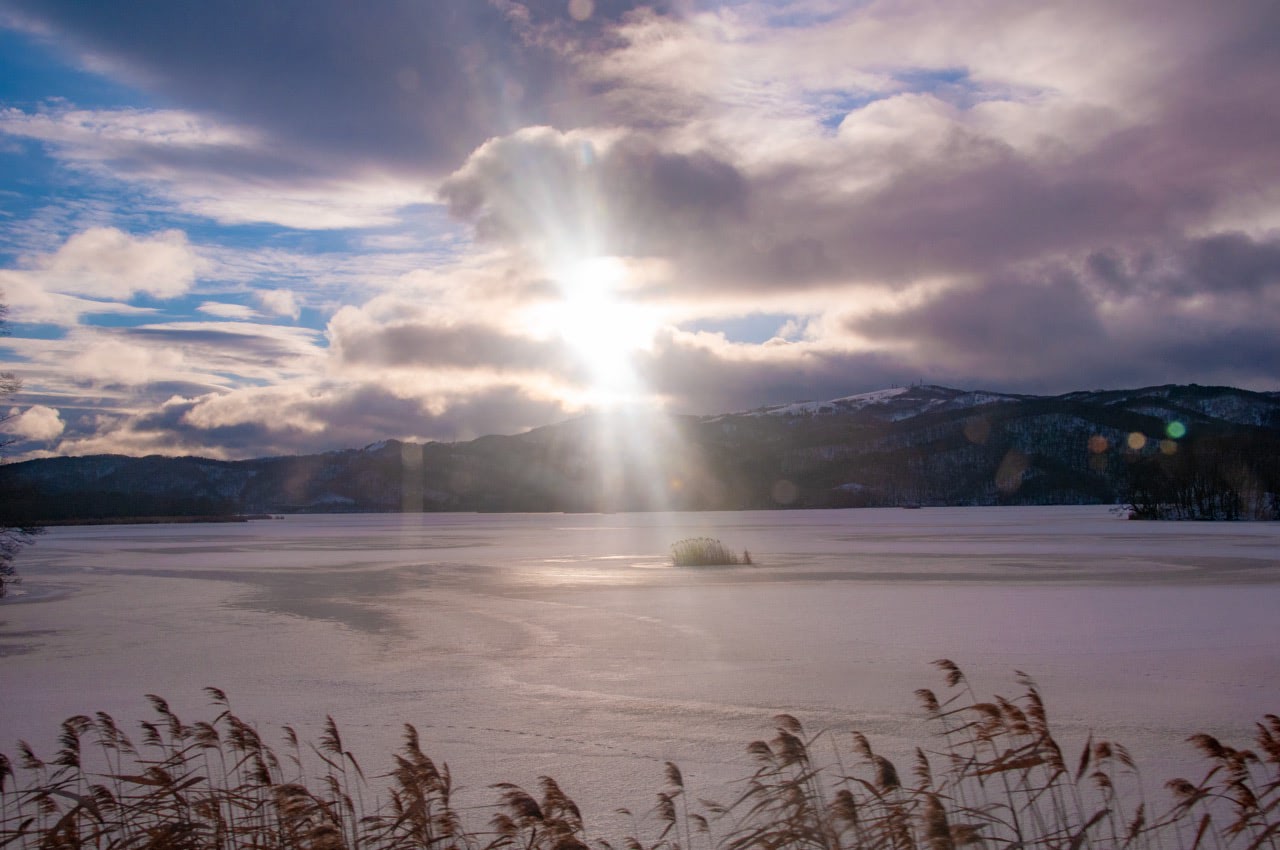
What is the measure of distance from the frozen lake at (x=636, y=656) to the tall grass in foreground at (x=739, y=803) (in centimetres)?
49

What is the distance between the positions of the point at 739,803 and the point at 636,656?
5.93m

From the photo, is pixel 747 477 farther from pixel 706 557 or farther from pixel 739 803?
pixel 739 803

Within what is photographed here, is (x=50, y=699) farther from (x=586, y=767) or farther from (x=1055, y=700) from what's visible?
(x=1055, y=700)

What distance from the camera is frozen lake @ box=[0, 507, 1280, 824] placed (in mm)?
7297

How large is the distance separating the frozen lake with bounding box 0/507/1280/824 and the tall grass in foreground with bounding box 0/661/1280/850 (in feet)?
1.62

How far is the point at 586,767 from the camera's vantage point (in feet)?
21.5

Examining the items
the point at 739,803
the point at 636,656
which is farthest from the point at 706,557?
the point at 739,803

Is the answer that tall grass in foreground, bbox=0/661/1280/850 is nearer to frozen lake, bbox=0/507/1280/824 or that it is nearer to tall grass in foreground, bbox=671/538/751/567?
frozen lake, bbox=0/507/1280/824

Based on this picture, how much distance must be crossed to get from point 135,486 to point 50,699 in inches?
7017

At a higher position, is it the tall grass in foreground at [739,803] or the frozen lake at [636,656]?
the tall grass in foreground at [739,803]

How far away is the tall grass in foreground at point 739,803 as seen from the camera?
3.96m

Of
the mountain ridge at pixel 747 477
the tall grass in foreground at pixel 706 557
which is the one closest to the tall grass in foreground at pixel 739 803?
the tall grass in foreground at pixel 706 557

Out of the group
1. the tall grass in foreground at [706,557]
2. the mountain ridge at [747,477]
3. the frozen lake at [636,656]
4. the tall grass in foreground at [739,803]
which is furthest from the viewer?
the mountain ridge at [747,477]

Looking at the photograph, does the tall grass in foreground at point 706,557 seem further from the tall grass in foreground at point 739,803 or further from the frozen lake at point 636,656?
the tall grass in foreground at point 739,803
